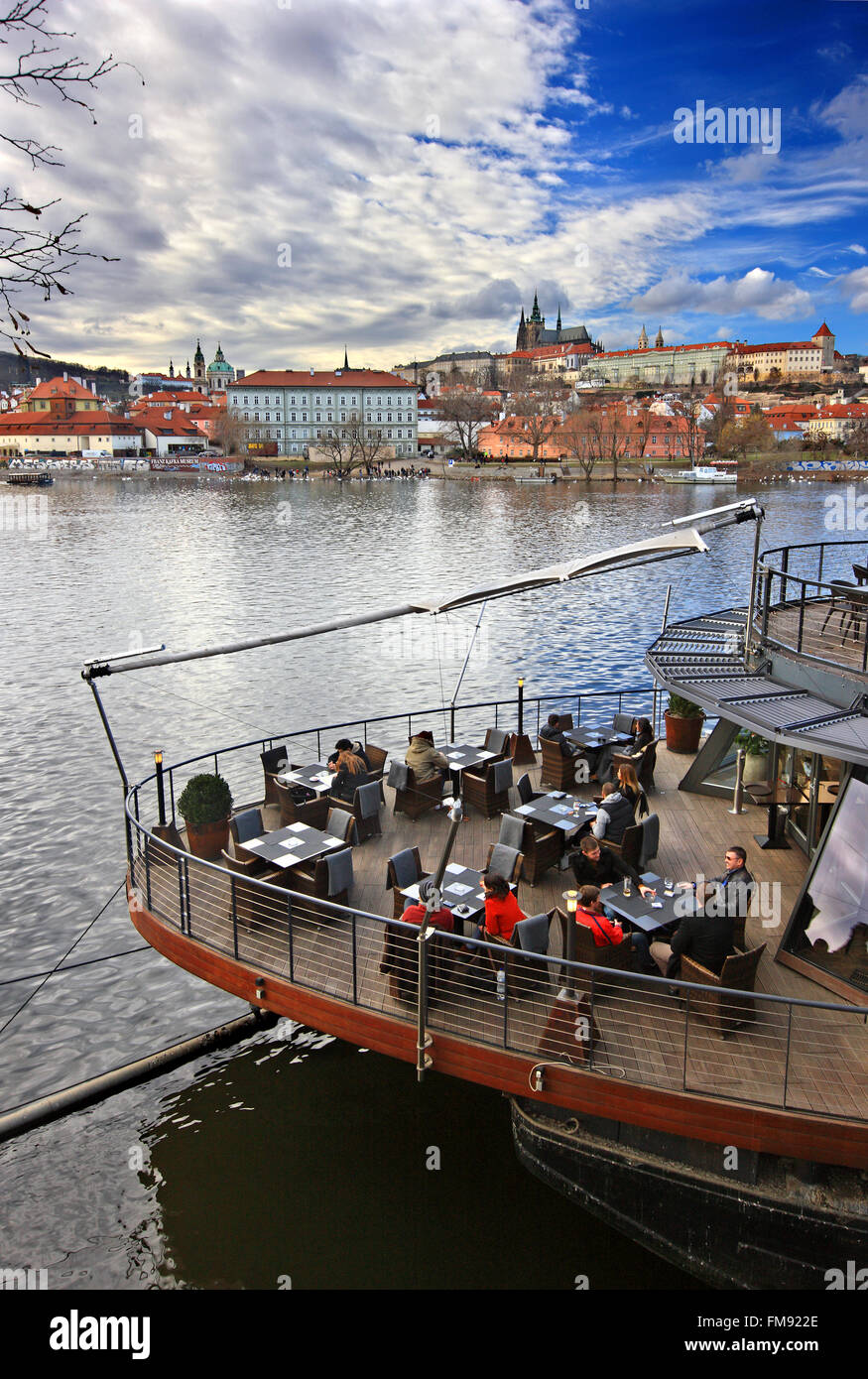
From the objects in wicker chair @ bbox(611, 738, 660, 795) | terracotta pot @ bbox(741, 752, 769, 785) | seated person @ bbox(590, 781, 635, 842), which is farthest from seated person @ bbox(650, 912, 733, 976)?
wicker chair @ bbox(611, 738, 660, 795)

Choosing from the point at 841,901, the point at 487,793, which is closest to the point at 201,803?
the point at 487,793

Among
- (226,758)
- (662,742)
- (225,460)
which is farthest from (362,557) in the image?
(225,460)

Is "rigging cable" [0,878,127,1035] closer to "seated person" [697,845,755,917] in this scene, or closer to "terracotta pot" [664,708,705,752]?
"terracotta pot" [664,708,705,752]

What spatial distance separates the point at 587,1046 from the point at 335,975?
2619mm

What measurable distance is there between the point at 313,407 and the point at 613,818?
7093 inches

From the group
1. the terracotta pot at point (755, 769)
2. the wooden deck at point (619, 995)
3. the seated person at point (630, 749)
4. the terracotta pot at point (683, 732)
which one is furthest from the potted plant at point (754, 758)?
the terracotta pot at point (683, 732)

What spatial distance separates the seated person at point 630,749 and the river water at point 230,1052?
18.1 ft

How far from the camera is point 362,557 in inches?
2186

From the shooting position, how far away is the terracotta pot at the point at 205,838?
11.2 m

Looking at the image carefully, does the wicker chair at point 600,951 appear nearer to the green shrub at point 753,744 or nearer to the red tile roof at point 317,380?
the green shrub at point 753,744

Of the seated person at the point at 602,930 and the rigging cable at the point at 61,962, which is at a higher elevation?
the seated person at the point at 602,930

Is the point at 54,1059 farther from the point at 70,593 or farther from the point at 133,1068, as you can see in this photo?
the point at 70,593

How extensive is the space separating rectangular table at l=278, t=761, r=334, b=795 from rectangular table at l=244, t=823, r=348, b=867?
1.85 m
